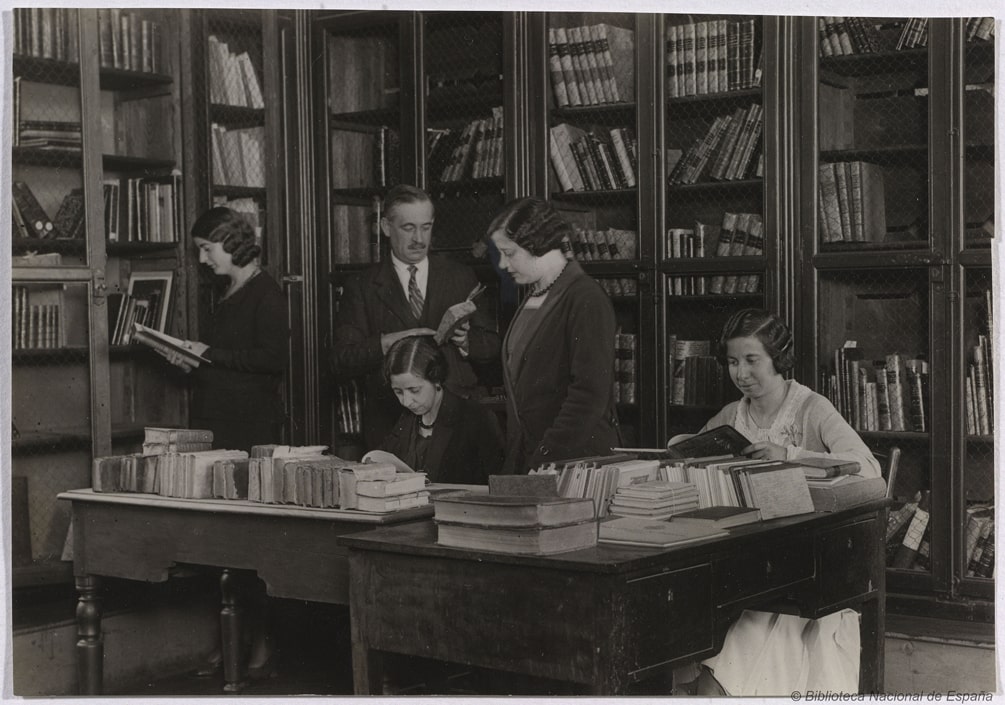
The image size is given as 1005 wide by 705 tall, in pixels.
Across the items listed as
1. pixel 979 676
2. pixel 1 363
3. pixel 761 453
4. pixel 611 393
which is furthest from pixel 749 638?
pixel 1 363

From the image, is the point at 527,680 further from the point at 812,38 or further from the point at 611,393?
the point at 812,38

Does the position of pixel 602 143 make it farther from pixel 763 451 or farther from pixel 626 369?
pixel 763 451

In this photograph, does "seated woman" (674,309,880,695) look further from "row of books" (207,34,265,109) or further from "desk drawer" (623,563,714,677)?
"row of books" (207,34,265,109)

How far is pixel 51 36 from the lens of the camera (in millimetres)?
5195

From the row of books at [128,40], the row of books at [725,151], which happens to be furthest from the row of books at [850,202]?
the row of books at [128,40]

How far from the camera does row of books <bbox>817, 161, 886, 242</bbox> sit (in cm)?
478

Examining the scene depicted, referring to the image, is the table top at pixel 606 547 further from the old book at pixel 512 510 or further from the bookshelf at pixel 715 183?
the bookshelf at pixel 715 183

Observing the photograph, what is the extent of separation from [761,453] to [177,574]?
5.78 feet

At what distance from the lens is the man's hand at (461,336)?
486cm

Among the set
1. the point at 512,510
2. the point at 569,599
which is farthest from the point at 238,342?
the point at 569,599

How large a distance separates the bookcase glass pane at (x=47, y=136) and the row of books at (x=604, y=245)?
209 cm

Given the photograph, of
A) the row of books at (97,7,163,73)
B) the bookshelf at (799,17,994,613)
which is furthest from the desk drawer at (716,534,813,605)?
the row of books at (97,7,163,73)

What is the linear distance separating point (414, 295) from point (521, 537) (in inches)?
99.7

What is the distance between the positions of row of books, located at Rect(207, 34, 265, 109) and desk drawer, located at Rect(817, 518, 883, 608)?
3695 mm
